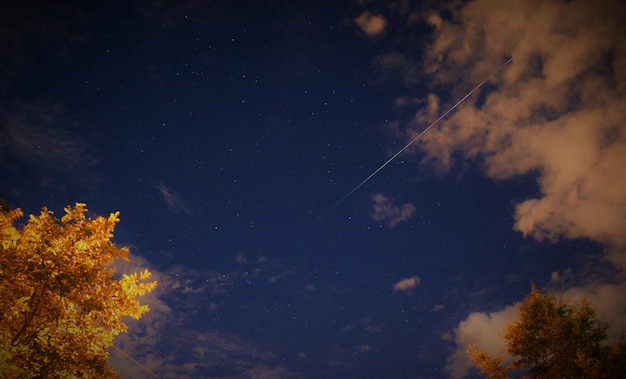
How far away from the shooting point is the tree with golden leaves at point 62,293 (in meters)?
7.15

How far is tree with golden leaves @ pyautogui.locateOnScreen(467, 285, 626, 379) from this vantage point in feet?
54.3

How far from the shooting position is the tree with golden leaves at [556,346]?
16562mm

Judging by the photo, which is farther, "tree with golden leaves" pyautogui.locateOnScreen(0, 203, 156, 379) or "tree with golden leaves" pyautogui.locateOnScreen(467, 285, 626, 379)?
"tree with golden leaves" pyautogui.locateOnScreen(467, 285, 626, 379)

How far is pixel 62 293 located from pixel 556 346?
24.2 metres

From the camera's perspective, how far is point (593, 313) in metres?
18.3

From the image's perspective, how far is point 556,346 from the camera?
18062mm

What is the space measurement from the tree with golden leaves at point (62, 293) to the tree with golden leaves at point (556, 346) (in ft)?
70.1

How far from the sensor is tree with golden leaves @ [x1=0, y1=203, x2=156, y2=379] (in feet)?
23.5

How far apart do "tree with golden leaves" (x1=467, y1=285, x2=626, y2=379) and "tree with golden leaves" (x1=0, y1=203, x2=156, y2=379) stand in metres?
21.4

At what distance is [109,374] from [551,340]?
22749 millimetres

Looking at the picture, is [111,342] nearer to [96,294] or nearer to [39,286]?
[96,294]

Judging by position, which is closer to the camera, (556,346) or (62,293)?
(62,293)

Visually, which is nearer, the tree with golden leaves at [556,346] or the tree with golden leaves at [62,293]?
the tree with golden leaves at [62,293]

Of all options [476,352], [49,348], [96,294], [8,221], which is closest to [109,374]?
[49,348]
